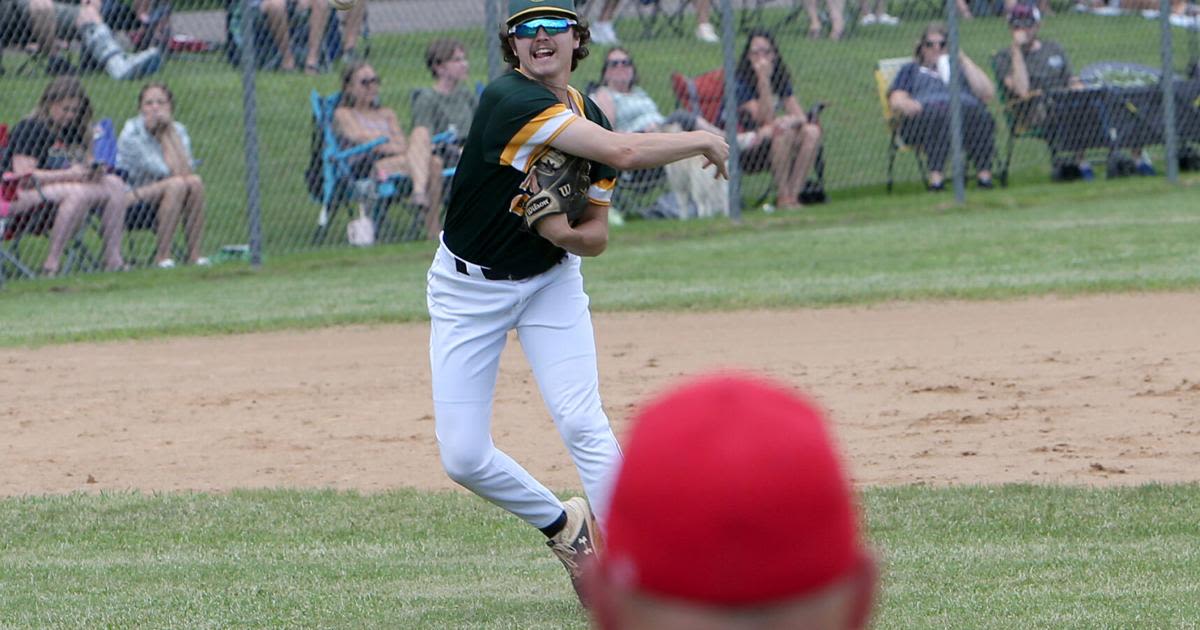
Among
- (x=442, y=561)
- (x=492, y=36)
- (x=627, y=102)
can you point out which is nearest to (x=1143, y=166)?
(x=627, y=102)

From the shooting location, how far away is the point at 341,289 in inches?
521

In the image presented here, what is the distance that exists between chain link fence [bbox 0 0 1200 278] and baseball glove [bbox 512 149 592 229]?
9.57 metres

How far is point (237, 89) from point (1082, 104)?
9170 mm

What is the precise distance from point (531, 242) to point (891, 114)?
44.3 feet

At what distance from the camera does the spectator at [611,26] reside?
17.9m

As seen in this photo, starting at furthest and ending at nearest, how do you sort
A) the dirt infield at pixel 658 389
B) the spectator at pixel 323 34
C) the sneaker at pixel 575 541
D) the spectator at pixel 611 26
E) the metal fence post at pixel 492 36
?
1. the spectator at pixel 611 26
2. the spectator at pixel 323 34
3. the metal fence post at pixel 492 36
4. the dirt infield at pixel 658 389
5. the sneaker at pixel 575 541

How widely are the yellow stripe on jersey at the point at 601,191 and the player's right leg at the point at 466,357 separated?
35cm

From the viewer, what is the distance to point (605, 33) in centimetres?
1797

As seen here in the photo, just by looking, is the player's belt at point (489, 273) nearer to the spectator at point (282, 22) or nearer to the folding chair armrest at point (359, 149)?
the folding chair armrest at point (359, 149)

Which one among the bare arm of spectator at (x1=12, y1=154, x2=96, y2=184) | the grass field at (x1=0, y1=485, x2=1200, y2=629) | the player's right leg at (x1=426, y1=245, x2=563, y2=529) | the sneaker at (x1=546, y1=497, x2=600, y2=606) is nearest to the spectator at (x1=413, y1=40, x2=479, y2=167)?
the bare arm of spectator at (x1=12, y1=154, x2=96, y2=184)

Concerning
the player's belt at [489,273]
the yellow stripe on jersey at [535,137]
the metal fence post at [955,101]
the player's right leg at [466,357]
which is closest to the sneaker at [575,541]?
the player's right leg at [466,357]

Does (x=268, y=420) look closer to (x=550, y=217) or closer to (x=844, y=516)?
(x=550, y=217)

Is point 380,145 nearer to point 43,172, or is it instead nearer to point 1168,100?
point 43,172

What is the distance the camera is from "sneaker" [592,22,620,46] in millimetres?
17891
